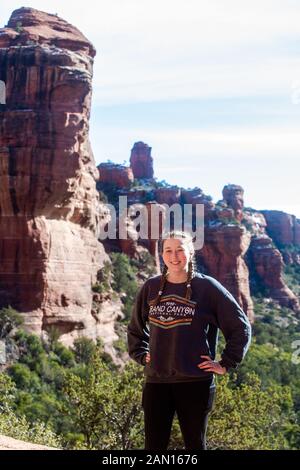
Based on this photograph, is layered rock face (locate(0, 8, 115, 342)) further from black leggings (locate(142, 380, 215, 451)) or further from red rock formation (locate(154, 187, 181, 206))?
red rock formation (locate(154, 187, 181, 206))

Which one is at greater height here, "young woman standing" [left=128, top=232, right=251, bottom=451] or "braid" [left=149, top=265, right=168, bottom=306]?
"braid" [left=149, top=265, right=168, bottom=306]

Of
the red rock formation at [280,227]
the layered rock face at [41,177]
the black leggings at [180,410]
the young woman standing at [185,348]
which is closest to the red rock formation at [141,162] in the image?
the red rock formation at [280,227]

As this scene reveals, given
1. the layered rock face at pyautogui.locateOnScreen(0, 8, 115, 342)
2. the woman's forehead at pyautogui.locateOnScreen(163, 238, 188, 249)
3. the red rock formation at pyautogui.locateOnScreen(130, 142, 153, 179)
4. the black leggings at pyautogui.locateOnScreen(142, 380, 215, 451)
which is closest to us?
the black leggings at pyautogui.locateOnScreen(142, 380, 215, 451)

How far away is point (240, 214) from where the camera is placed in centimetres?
7362

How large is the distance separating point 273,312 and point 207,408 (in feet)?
204

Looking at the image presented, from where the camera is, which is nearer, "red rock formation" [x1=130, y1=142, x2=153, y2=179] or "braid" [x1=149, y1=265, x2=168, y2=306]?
"braid" [x1=149, y1=265, x2=168, y2=306]

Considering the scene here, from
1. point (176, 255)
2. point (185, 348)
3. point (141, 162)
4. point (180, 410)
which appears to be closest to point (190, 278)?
point (176, 255)

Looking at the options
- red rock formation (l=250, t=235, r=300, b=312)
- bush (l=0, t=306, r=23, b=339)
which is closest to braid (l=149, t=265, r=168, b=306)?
bush (l=0, t=306, r=23, b=339)

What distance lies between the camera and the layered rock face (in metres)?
30.0

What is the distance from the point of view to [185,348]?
14.8ft

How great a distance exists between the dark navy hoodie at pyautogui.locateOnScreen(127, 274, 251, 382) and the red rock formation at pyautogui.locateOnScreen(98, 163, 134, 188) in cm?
5554

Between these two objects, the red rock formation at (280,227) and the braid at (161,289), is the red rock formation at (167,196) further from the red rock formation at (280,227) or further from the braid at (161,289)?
the braid at (161,289)

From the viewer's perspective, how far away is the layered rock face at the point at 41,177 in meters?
30.0

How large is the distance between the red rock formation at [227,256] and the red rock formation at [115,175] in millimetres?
8865
